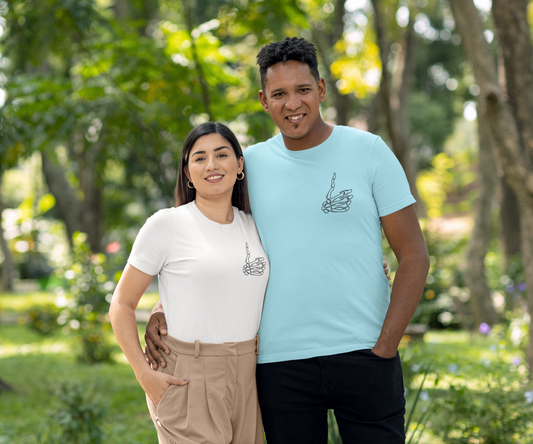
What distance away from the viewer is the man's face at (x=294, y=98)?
2205 mm

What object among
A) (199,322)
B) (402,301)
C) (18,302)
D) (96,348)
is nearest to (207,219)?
(199,322)

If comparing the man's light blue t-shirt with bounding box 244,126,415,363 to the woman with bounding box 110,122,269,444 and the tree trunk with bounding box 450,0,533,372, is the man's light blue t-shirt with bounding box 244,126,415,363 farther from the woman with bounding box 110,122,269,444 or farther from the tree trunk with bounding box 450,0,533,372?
the tree trunk with bounding box 450,0,533,372

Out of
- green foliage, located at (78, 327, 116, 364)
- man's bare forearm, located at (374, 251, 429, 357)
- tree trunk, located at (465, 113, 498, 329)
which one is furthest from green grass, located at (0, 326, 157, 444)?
tree trunk, located at (465, 113, 498, 329)

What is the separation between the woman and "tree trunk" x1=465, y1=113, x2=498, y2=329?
23.9ft

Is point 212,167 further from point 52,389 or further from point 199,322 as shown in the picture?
point 52,389

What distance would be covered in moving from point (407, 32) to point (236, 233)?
8.34m

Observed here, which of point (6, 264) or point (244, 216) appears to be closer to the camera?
point (244, 216)

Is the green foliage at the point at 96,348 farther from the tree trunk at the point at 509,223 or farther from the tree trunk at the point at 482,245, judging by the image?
the tree trunk at the point at 509,223

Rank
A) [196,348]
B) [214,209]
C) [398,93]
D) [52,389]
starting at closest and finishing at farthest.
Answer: [196,348] < [214,209] < [52,389] < [398,93]

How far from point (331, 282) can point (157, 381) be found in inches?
30.6

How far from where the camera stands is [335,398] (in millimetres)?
2105

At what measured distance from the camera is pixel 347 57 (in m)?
8.95

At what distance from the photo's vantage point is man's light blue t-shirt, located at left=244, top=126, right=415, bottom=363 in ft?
6.91

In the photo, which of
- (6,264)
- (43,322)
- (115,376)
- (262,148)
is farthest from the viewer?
(6,264)
